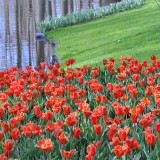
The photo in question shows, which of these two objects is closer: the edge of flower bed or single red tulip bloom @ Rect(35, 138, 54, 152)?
single red tulip bloom @ Rect(35, 138, 54, 152)

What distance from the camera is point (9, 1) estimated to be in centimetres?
3262

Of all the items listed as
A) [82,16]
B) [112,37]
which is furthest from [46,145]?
[82,16]

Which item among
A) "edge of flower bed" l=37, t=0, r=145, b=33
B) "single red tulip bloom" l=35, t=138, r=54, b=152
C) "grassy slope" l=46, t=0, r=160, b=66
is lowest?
"single red tulip bloom" l=35, t=138, r=54, b=152

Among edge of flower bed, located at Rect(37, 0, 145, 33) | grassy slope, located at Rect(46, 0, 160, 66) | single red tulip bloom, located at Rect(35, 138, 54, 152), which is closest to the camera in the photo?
single red tulip bloom, located at Rect(35, 138, 54, 152)

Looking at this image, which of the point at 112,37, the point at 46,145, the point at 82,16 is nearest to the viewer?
the point at 46,145

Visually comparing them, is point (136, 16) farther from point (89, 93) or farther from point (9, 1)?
point (9, 1)

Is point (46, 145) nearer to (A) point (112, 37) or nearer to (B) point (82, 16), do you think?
(A) point (112, 37)

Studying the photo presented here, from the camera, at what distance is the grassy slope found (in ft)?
36.5

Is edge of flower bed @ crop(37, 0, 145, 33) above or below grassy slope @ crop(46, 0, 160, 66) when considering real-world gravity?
above

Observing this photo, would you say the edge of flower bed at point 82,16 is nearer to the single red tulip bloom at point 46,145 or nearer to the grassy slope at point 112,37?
the grassy slope at point 112,37

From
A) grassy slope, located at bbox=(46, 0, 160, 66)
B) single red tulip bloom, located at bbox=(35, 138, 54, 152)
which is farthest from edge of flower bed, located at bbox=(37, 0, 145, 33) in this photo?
single red tulip bloom, located at bbox=(35, 138, 54, 152)

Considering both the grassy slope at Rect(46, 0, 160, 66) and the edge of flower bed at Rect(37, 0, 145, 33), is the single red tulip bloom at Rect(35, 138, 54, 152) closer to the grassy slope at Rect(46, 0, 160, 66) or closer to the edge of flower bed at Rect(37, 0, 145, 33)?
the grassy slope at Rect(46, 0, 160, 66)

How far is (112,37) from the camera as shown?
14648 mm

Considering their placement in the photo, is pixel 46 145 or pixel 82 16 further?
pixel 82 16
